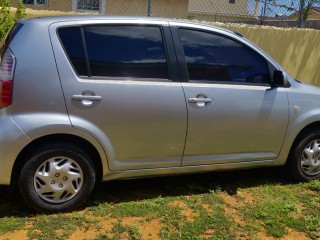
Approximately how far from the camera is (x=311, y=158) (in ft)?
15.3

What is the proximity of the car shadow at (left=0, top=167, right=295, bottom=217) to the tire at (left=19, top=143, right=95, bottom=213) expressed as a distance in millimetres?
205

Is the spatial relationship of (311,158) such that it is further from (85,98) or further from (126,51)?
(85,98)

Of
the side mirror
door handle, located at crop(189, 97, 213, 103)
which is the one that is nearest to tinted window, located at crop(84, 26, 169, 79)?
door handle, located at crop(189, 97, 213, 103)

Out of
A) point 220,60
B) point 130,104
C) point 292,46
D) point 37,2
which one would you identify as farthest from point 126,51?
point 37,2

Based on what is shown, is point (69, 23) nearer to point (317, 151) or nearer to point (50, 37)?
point (50, 37)

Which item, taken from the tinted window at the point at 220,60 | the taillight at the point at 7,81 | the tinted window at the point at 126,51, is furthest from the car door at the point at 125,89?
the taillight at the point at 7,81

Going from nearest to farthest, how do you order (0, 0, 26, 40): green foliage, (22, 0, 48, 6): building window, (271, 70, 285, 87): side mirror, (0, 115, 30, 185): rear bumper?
(0, 115, 30, 185): rear bumper, (271, 70, 285, 87): side mirror, (0, 0, 26, 40): green foliage, (22, 0, 48, 6): building window

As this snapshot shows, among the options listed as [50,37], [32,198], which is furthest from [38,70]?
[32,198]

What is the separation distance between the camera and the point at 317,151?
467 cm

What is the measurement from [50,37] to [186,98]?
52.5 inches

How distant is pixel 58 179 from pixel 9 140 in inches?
21.3

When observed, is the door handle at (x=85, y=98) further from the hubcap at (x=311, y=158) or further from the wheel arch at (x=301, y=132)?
the hubcap at (x=311, y=158)

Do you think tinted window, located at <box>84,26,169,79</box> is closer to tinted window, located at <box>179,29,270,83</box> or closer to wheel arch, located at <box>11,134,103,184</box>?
tinted window, located at <box>179,29,270,83</box>

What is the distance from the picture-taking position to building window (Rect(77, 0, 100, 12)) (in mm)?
15430
